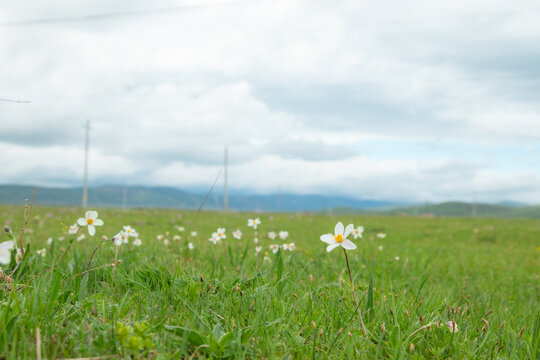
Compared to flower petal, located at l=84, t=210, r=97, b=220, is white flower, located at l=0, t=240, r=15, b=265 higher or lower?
lower

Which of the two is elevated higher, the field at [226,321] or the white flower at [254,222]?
the white flower at [254,222]

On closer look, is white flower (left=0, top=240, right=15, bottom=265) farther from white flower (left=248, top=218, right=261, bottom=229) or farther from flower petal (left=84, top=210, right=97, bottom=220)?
A: white flower (left=248, top=218, right=261, bottom=229)

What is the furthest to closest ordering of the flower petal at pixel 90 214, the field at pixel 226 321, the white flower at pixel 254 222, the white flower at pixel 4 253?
the white flower at pixel 254 222 < the flower petal at pixel 90 214 < the field at pixel 226 321 < the white flower at pixel 4 253

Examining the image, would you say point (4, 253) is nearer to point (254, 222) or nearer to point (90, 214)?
point (90, 214)

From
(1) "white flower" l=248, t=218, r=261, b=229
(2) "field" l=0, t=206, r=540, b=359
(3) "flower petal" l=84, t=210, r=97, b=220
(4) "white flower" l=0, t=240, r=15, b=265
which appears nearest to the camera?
(4) "white flower" l=0, t=240, r=15, b=265

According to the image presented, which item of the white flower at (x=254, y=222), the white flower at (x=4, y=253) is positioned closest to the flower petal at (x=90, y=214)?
the white flower at (x=4, y=253)

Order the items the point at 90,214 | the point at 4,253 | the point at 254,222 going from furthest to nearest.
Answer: the point at 254,222 → the point at 90,214 → the point at 4,253

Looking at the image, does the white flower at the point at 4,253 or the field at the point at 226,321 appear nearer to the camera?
the white flower at the point at 4,253

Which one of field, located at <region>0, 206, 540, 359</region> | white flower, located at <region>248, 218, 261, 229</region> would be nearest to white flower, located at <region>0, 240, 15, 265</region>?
field, located at <region>0, 206, 540, 359</region>

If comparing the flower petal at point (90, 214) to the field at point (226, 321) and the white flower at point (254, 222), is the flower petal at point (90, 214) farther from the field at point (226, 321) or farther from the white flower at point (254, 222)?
the white flower at point (254, 222)

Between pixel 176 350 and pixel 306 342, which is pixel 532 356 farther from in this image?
pixel 176 350

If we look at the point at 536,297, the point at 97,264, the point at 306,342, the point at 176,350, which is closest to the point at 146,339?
the point at 176,350

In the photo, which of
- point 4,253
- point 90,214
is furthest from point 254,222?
point 4,253

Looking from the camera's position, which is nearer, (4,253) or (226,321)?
(4,253)
